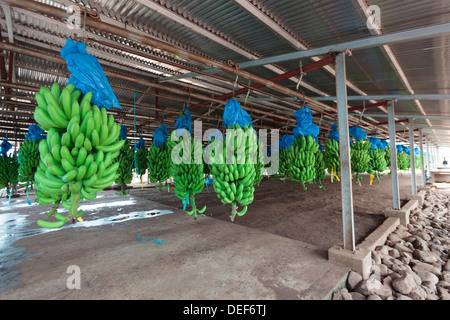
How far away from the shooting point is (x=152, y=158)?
5.06m

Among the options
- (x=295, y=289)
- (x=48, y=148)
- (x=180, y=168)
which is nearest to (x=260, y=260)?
(x=295, y=289)

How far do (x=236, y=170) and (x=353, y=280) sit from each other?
2.24 meters

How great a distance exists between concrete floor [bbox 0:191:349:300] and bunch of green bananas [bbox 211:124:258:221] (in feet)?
3.16

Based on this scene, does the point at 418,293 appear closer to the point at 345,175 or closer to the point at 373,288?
the point at 373,288

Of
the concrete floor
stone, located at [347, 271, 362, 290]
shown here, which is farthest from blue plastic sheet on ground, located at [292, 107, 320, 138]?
stone, located at [347, 271, 362, 290]

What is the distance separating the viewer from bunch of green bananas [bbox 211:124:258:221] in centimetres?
281

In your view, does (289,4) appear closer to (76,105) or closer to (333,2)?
(333,2)

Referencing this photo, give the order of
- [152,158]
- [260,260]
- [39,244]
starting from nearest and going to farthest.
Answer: [260,260], [39,244], [152,158]

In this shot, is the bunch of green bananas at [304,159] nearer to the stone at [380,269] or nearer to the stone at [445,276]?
the stone at [380,269]

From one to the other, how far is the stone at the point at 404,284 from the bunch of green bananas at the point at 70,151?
12.7ft

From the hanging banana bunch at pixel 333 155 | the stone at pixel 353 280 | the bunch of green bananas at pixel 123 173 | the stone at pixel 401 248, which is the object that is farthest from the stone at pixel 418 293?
the bunch of green bananas at pixel 123 173

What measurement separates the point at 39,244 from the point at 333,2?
6519 millimetres

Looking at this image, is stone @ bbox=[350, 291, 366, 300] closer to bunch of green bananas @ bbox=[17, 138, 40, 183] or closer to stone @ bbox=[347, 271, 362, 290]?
stone @ bbox=[347, 271, 362, 290]

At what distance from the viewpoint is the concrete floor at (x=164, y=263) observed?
254cm
